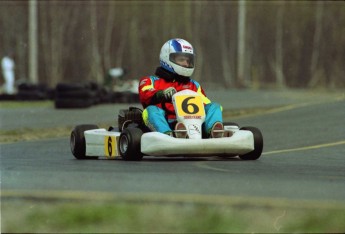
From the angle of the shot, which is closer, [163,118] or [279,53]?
[163,118]

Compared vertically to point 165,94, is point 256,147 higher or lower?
lower

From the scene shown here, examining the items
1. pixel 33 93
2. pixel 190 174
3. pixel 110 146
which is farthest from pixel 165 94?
pixel 33 93

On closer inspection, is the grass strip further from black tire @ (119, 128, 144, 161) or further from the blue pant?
the blue pant

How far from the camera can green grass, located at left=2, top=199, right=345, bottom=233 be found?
Result: 7297mm

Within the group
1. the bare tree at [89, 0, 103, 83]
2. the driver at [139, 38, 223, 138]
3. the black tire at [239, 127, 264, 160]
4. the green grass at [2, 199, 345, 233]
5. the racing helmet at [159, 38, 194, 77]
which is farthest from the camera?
the bare tree at [89, 0, 103, 83]

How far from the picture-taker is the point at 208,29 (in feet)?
153

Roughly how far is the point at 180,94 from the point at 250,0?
33.3m

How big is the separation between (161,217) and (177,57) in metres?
6.96

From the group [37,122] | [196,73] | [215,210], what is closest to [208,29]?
[196,73]

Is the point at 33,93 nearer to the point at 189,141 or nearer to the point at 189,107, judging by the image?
Result: the point at 189,107

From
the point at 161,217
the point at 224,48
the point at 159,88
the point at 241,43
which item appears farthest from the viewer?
the point at 224,48

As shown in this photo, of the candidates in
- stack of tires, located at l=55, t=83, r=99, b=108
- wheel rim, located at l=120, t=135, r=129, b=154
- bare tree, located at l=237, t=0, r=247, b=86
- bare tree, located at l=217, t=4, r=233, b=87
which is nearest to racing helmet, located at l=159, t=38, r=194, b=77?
wheel rim, located at l=120, t=135, r=129, b=154

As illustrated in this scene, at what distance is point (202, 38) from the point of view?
46.6m

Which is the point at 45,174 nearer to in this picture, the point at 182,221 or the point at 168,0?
the point at 182,221
